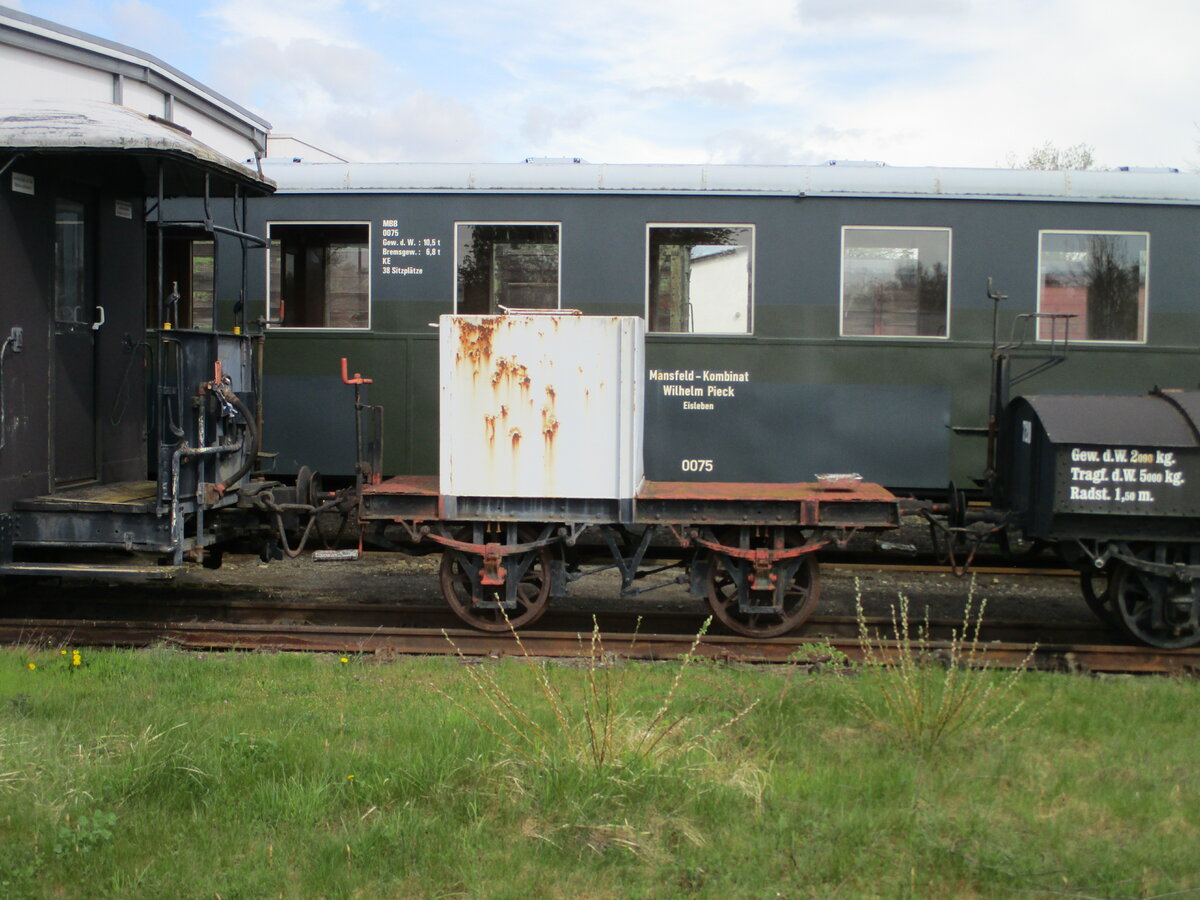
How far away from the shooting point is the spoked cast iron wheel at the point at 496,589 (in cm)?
736

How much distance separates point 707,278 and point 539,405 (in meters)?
2.94

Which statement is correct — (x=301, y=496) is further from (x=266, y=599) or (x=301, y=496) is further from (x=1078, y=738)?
(x=1078, y=738)

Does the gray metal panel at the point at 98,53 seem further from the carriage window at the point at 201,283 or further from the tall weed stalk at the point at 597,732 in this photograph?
the tall weed stalk at the point at 597,732

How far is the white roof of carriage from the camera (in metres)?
9.27

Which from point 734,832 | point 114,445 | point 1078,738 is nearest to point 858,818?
point 734,832

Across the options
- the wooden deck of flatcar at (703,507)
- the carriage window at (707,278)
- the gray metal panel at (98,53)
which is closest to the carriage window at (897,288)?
the carriage window at (707,278)

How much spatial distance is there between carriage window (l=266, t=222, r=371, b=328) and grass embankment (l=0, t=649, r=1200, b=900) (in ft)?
14.9

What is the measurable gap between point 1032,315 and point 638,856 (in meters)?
6.40

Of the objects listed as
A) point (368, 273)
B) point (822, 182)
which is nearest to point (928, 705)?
point (822, 182)

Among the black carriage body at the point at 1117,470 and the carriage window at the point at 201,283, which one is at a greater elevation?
the carriage window at the point at 201,283

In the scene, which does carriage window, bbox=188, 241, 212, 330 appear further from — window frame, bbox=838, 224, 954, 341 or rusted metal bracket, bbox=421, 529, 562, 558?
window frame, bbox=838, 224, 954, 341

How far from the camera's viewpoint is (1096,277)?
9.34 meters

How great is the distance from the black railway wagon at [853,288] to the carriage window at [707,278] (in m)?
0.01

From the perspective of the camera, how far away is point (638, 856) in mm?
4000
